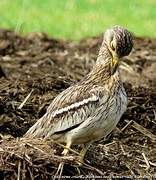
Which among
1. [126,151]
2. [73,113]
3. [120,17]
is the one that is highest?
[73,113]

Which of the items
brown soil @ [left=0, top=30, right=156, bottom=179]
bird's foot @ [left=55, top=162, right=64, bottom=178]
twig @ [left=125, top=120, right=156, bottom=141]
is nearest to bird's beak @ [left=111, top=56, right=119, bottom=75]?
brown soil @ [left=0, top=30, right=156, bottom=179]

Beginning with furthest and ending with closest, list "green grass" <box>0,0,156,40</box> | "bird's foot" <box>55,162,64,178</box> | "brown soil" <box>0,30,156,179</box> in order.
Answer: "green grass" <box>0,0,156,40</box> < "brown soil" <box>0,30,156,179</box> < "bird's foot" <box>55,162,64,178</box>

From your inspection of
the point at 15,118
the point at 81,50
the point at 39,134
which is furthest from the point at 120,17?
the point at 39,134

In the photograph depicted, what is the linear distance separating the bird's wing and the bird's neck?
13 cm

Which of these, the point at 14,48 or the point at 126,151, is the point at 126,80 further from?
the point at 126,151

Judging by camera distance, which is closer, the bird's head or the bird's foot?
the bird's foot

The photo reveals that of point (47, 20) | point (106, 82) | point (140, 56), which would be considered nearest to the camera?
point (106, 82)

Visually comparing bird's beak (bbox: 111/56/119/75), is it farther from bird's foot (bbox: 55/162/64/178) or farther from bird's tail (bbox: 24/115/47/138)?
bird's foot (bbox: 55/162/64/178)

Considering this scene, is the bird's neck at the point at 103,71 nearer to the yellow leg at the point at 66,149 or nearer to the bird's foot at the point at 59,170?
the yellow leg at the point at 66,149

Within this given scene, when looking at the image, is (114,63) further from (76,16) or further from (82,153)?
(76,16)

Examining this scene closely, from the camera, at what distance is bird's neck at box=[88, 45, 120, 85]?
815 centimetres

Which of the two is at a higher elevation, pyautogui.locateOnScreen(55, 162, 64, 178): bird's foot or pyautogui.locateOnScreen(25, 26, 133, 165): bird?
pyautogui.locateOnScreen(25, 26, 133, 165): bird

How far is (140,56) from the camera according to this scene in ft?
49.0

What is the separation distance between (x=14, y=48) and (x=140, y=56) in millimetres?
2071
